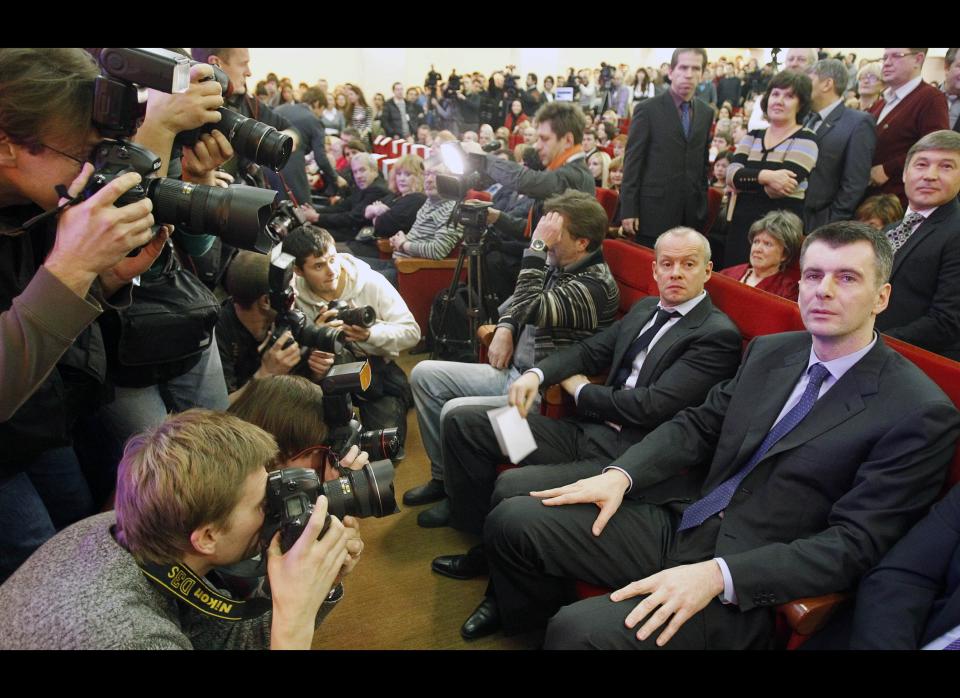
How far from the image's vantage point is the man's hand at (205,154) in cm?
146

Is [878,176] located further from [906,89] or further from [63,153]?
[63,153]

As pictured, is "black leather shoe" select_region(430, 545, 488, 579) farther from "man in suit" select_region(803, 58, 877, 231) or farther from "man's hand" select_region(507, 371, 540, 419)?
"man in suit" select_region(803, 58, 877, 231)

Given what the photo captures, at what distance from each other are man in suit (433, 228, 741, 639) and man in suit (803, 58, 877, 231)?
135 cm

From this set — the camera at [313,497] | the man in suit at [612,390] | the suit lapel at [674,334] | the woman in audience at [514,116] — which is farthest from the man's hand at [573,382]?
the woman in audience at [514,116]

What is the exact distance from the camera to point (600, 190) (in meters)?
4.03

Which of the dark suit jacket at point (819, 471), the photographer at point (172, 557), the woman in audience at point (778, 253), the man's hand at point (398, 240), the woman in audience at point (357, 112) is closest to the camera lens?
the photographer at point (172, 557)

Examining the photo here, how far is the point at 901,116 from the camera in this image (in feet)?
10.3

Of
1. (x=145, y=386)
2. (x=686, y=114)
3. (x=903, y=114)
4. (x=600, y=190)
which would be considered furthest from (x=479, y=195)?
(x=145, y=386)

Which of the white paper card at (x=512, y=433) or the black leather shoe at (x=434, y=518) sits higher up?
the white paper card at (x=512, y=433)

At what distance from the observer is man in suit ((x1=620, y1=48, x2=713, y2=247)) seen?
3.23 metres

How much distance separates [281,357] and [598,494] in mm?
1058

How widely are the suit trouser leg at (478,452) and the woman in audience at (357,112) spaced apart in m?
7.49

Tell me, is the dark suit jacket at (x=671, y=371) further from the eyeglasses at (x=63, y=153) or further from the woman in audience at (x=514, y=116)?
the woman in audience at (x=514, y=116)

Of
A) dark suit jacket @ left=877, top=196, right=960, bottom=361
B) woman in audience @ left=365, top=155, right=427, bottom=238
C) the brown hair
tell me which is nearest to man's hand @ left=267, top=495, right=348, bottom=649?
the brown hair
